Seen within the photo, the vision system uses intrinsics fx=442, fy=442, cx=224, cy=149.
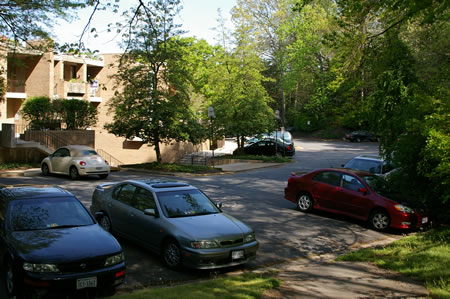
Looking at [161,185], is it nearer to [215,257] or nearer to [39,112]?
[215,257]

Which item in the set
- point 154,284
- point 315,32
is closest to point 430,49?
point 154,284

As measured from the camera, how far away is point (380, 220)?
1173 cm

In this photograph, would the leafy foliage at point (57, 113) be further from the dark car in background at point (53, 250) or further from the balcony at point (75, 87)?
the dark car in background at point (53, 250)

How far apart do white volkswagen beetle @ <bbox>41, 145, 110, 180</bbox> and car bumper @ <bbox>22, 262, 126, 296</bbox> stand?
13.6 m

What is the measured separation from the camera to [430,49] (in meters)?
19.8

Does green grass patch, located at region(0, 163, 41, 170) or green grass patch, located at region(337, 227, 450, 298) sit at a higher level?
green grass patch, located at region(0, 163, 41, 170)

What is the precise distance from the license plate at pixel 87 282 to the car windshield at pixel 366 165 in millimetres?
13221

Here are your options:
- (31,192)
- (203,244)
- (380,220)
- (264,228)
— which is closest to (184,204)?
(203,244)

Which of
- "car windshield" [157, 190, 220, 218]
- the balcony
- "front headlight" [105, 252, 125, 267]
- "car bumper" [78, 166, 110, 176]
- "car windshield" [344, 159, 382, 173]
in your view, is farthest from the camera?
the balcony

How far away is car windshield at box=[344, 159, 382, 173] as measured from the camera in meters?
17.1

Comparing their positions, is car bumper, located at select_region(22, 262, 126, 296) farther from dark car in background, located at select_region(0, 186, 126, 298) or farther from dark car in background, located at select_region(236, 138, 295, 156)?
dark car in background, located at select_region(236, 138, 295, 156)

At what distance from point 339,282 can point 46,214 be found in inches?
194

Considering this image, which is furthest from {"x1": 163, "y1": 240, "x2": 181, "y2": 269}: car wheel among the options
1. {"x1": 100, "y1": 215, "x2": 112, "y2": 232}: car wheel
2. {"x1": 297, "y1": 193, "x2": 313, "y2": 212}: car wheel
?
{"x1": 297, "y1": 193, "x2": 313, "y2": 212}: car wheel

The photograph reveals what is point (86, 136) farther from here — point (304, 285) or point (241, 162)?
point (304, 285)
